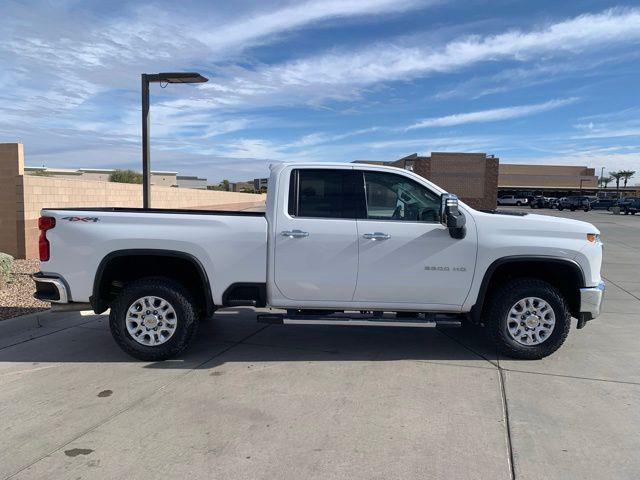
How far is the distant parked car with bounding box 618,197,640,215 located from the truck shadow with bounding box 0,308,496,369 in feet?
154

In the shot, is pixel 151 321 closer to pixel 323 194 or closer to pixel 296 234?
pixel 296 234

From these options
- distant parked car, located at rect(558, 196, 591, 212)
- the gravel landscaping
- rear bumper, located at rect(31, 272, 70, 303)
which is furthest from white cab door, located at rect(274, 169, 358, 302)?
distant parked car, located at rect(558, 196, 591, 212)

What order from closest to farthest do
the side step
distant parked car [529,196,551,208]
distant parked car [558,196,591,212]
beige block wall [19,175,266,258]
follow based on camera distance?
1. the side step
2. beige block wall [19,175,266,258]
3. distant parked car [558,196,591,212]
4. distant parked car [529,196,551,208]

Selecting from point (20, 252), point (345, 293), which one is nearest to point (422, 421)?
point (345, 293)

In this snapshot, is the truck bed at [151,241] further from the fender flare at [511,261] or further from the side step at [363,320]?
the fender flare at [511,261]

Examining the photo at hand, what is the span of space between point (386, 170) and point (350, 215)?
636 mm

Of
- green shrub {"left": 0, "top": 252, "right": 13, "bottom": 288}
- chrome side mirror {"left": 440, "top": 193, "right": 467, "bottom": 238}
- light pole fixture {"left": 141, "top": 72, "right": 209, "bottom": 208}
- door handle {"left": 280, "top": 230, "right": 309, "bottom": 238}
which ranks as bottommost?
green shrub {"left": 0, "top": 252, "right": 13, "bottom": 288}

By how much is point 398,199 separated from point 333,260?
0.95 meters

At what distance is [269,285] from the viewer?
17.3 ft

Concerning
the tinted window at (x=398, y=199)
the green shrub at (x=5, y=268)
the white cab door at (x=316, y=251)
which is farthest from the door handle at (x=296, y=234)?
the green shrub at (x=5, y=268)

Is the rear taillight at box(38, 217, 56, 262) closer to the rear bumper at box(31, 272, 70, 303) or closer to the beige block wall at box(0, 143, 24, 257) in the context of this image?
the rear bumper at box(31, 272, 70, 303)

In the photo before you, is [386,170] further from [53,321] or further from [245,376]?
[53,321]

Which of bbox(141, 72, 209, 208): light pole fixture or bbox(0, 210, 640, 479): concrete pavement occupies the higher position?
bbox(141, 72, 209, 208): light pole fixture

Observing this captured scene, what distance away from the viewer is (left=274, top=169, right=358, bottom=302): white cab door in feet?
17.1
